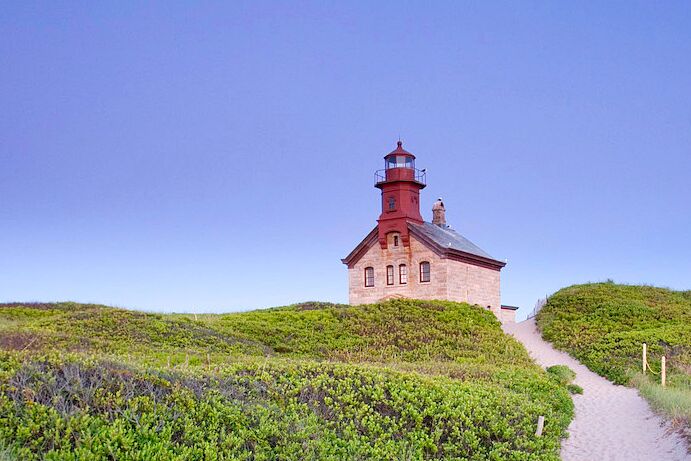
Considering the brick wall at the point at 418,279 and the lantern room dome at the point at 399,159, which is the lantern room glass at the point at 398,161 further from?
the brick wall at the point at 418,279

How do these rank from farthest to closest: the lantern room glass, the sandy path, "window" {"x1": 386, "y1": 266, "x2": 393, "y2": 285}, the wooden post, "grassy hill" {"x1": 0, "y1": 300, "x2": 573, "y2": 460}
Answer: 1. the lantern room glass
2. "window" {"x1": 386, "y1": 266, "x2": 393, "y2": 285}
3. the sandy path
4. the wooden post
5. "grassy hill" {"x1": 0, "y1": 300, "x2": 573, "y2": 460}

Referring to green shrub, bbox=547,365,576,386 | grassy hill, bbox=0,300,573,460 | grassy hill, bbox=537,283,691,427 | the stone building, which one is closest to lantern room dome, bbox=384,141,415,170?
the stone building

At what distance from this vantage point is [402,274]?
139ft

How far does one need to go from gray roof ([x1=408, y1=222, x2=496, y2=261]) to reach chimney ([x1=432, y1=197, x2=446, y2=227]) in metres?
1.96

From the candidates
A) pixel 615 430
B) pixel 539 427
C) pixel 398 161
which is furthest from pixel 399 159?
pixel 539 427

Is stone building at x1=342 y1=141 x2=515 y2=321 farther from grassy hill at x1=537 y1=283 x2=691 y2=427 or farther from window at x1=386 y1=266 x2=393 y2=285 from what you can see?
grassy hill at x1=537 y1=283 x2=691 y2=427

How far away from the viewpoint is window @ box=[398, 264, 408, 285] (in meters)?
42.3

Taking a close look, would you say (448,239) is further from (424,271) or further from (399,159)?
(399,159)

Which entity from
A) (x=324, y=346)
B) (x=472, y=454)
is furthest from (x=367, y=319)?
(x=472, y=454)

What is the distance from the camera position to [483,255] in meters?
44.1

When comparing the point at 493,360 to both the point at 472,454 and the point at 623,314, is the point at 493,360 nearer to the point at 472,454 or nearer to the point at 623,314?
the point at 623,314

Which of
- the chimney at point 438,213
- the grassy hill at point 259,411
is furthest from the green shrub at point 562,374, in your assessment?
the chimney at point 438,213

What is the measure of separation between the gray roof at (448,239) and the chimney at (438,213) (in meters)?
1.96

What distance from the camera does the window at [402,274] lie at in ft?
139
